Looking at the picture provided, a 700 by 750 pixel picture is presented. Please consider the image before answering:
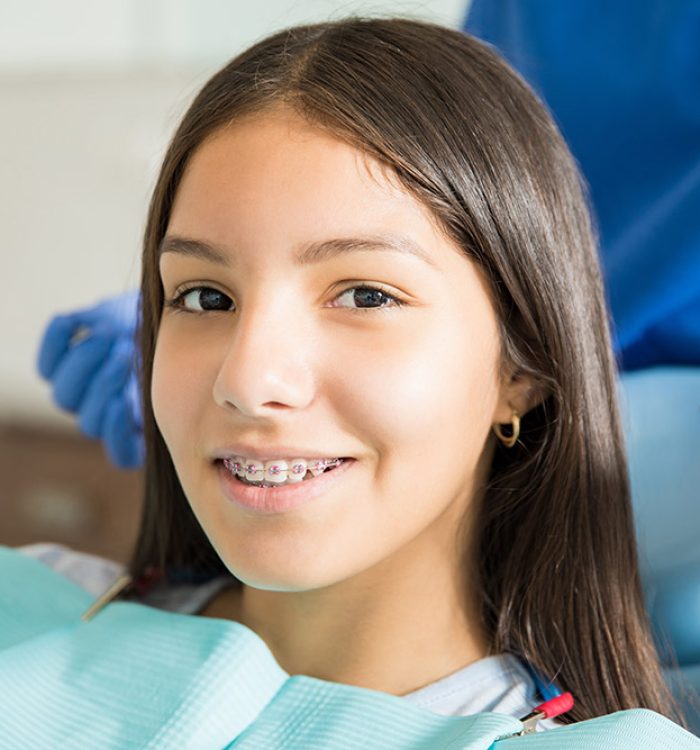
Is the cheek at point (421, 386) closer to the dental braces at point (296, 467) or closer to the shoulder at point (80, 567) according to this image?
the dental braces at point (296, 467)

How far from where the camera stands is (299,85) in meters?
0.90

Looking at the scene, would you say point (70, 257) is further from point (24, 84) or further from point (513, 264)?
point (513, 264)

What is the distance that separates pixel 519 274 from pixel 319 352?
0.61ft

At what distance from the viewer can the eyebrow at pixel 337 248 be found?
0.83m

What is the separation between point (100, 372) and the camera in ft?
4.35

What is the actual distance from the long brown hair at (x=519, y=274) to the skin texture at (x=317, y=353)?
0.03 m

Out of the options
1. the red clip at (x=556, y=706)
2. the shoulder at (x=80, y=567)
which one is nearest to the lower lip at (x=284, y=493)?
the red clip at (x=556, y=706)

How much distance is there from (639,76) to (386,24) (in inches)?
17.2

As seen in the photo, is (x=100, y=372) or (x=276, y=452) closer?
(x=276, y=452)

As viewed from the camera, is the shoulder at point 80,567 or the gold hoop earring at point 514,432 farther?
the shoulder at point 80,567

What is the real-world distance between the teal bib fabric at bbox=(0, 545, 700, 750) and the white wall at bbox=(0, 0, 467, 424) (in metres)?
1.39

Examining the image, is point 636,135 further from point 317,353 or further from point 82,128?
point 82,128

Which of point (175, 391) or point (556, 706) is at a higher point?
point (175, 391)

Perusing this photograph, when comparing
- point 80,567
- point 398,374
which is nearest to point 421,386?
point 398,374
